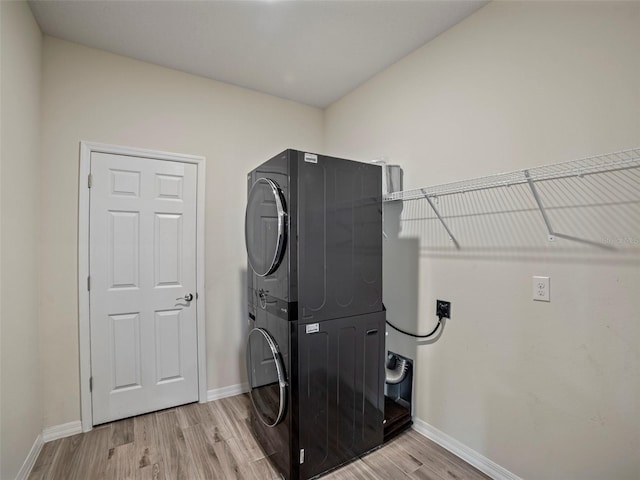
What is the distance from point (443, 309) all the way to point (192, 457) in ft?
5.95

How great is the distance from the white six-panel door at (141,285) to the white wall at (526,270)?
1720mm

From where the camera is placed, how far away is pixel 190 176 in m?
2.56

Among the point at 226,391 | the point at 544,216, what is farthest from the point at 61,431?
the point at 544,216

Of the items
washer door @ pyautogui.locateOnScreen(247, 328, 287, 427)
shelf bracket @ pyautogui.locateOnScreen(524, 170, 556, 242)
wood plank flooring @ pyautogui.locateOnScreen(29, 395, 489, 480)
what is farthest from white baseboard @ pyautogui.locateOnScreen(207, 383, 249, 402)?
shelf bracket @ pyautogui.locateOnScreen(524, 170, 556, 242)

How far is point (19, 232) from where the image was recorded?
1721 mm

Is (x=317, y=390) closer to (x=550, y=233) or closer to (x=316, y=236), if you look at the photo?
(x=316, y=236)

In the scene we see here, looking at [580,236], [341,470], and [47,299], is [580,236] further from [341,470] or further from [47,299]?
[47,299]

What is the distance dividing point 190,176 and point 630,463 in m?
3.02

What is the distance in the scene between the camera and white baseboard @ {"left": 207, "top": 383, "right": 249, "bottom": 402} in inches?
104

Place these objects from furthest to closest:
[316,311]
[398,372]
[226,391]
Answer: [226,391] → [398,372] → [316,311]

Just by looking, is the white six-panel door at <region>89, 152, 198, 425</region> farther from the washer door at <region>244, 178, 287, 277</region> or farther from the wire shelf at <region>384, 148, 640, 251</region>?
the wire shelf at <region>384, 148, 640, 251</region>

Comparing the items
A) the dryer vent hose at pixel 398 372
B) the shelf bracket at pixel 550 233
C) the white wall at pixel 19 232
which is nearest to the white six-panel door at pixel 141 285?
the white wall at pixel 19 232

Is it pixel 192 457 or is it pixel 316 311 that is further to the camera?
pixel 192 457

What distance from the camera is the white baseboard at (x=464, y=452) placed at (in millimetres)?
1723
